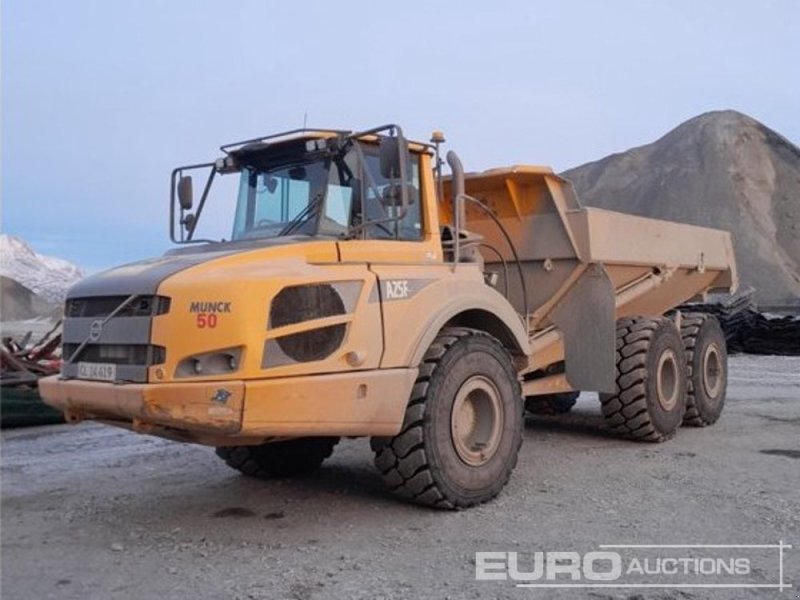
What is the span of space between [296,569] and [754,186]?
45.7 meters

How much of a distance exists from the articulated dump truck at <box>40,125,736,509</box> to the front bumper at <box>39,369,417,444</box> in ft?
0.04

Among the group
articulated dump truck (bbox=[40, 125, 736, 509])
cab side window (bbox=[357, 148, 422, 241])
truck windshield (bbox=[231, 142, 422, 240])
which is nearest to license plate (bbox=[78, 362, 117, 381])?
articulated dump truck (bbox=[40, 125, 736, 509])

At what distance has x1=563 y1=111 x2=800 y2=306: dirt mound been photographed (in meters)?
42.0

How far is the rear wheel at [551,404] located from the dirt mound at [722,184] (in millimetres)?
30739

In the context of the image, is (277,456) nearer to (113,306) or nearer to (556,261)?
(113,306)

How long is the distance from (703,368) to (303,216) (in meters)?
5.39

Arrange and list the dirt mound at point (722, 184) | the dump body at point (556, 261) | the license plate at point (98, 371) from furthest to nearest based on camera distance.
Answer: the dirt mound at point (722, 184), the dump body at point (556, 261), the license plate at point (98, 371)

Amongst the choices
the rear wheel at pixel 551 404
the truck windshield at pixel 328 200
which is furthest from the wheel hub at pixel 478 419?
the rear wheel at pixel 551 404

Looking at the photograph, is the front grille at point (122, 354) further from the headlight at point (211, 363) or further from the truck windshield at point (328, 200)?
the truck windshield at point (328, 200)

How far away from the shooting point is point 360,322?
543cm

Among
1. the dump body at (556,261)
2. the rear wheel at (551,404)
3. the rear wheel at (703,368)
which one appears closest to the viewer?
the dump body at (556,261)

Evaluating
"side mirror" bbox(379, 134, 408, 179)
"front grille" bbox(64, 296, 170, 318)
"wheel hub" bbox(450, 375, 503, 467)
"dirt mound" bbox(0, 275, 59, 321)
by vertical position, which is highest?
"dirt mound" bbox(0, 275, 59, 321)

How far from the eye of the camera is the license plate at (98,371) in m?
5.23

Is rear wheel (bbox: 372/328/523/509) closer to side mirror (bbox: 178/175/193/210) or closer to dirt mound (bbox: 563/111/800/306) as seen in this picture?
side mirror (bbox: 178/175/193/210)
